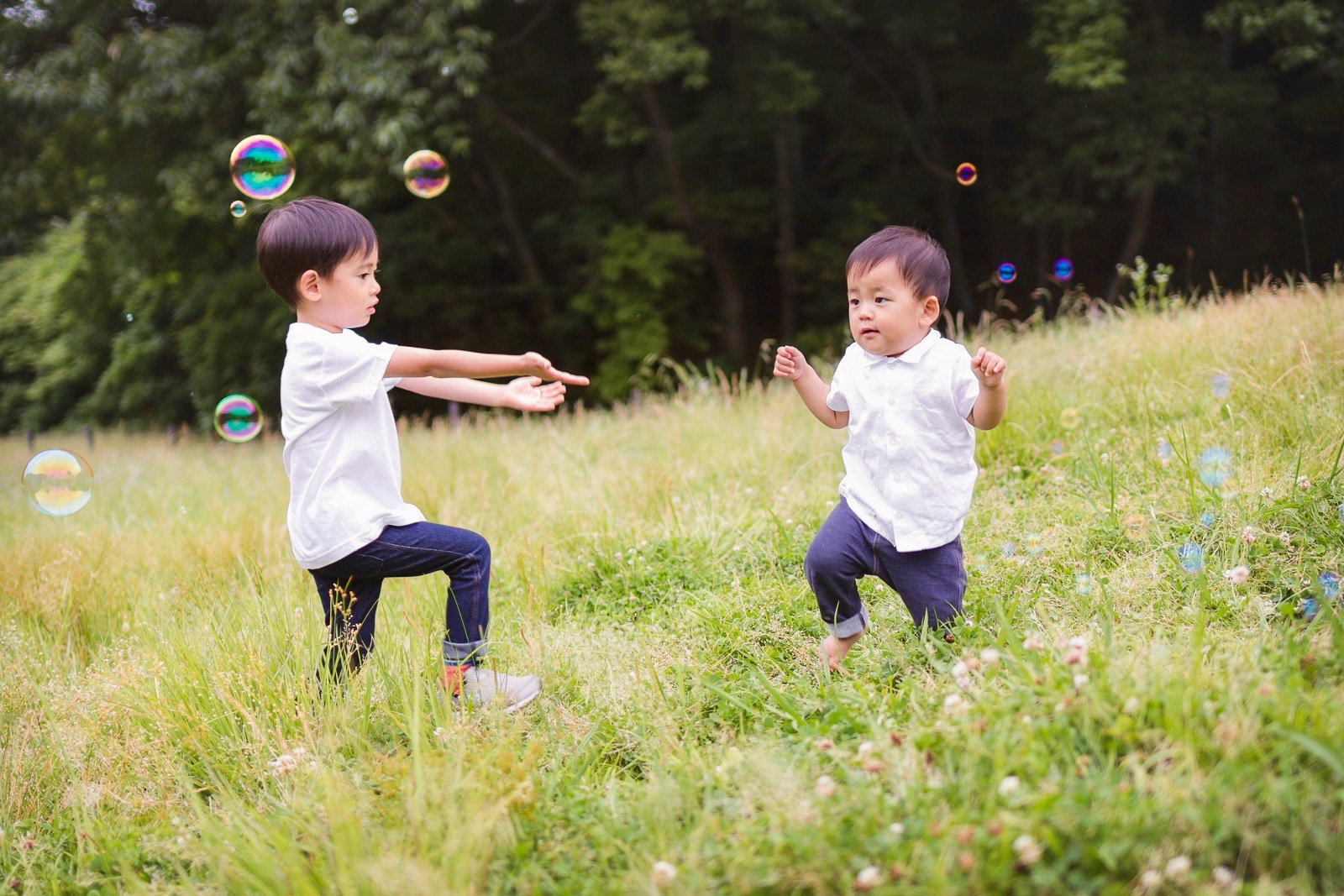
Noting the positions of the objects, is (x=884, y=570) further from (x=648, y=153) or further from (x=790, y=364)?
(x=648, y=153)

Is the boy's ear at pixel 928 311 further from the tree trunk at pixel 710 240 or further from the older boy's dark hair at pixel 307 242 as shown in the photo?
the tree trunk at pixel 710 240

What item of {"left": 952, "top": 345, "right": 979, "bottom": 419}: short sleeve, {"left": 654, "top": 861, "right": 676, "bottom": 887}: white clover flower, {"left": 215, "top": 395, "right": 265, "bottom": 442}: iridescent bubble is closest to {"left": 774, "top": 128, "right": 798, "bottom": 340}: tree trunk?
{"left": 215, "top": 395, "right": 265, "bottom": 442}: iridescent bubble

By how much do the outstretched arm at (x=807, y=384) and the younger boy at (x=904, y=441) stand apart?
2 centimetres

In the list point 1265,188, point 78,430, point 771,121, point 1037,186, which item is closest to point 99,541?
point 771,121

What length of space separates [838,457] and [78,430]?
2081 centimetres

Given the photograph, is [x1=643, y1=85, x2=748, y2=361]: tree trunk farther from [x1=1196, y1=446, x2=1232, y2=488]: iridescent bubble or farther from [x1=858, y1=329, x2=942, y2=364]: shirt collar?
[x1=858, y1=329, x2=942, y2=364]: shirt collar

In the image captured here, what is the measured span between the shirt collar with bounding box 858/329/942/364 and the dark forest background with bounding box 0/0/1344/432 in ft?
28.2

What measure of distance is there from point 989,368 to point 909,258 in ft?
1.31

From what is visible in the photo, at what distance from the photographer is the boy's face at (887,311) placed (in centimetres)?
267

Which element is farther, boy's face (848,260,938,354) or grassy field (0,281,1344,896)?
boy's face (848,260,938,354)

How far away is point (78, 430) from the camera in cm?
2064

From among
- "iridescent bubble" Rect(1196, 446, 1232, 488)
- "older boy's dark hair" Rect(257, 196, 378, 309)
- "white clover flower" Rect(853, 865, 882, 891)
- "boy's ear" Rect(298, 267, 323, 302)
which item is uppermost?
"older boy's dark hair" Rect(257, 196, 378, 309)

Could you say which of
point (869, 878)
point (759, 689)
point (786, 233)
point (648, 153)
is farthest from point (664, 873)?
point (648, 153)

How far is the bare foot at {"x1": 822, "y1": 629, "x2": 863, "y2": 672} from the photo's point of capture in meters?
2.87
